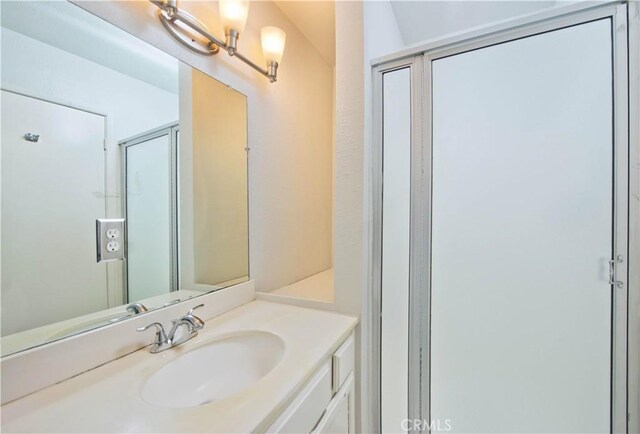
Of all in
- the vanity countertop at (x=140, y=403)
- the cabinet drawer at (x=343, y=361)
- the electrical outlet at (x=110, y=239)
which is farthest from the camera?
the cabinet drawer at (x=343, y=361)

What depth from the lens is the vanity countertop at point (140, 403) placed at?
20.0 inches

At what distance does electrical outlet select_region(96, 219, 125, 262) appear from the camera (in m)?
0.75

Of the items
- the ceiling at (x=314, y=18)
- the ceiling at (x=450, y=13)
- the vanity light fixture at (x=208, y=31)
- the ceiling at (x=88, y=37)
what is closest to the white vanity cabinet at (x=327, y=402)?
the ceiling at (x=88, y=37)

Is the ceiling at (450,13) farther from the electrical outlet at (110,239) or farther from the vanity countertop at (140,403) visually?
the vanity countertop at (140,403)

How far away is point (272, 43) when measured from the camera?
50.3 inches

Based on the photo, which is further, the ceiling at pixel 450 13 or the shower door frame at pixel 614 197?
the ceiling at pixel 450 13

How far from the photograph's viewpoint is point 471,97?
1156 mm

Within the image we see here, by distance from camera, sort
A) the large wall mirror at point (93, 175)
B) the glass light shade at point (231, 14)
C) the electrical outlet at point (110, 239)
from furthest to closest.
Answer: the glass light shade at point (231, 14) → the electrical outlet at point (110, 239) → the large wall mirror at point (93, 175)

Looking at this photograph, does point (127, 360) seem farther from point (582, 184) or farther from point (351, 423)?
point (582, 184)

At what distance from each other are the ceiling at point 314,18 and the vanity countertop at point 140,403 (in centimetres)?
171

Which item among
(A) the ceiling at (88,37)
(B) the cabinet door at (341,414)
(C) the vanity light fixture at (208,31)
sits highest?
(C) the vanity light fixture at (208,31)

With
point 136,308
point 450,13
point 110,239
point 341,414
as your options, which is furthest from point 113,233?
point 450,13

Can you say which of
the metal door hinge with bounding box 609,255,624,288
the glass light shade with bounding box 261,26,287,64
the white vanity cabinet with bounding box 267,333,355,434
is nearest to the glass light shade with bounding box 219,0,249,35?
the glass light shade with bounding box 261,26,287,64

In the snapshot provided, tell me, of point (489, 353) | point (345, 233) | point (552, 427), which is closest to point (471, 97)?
point (345, 233)
